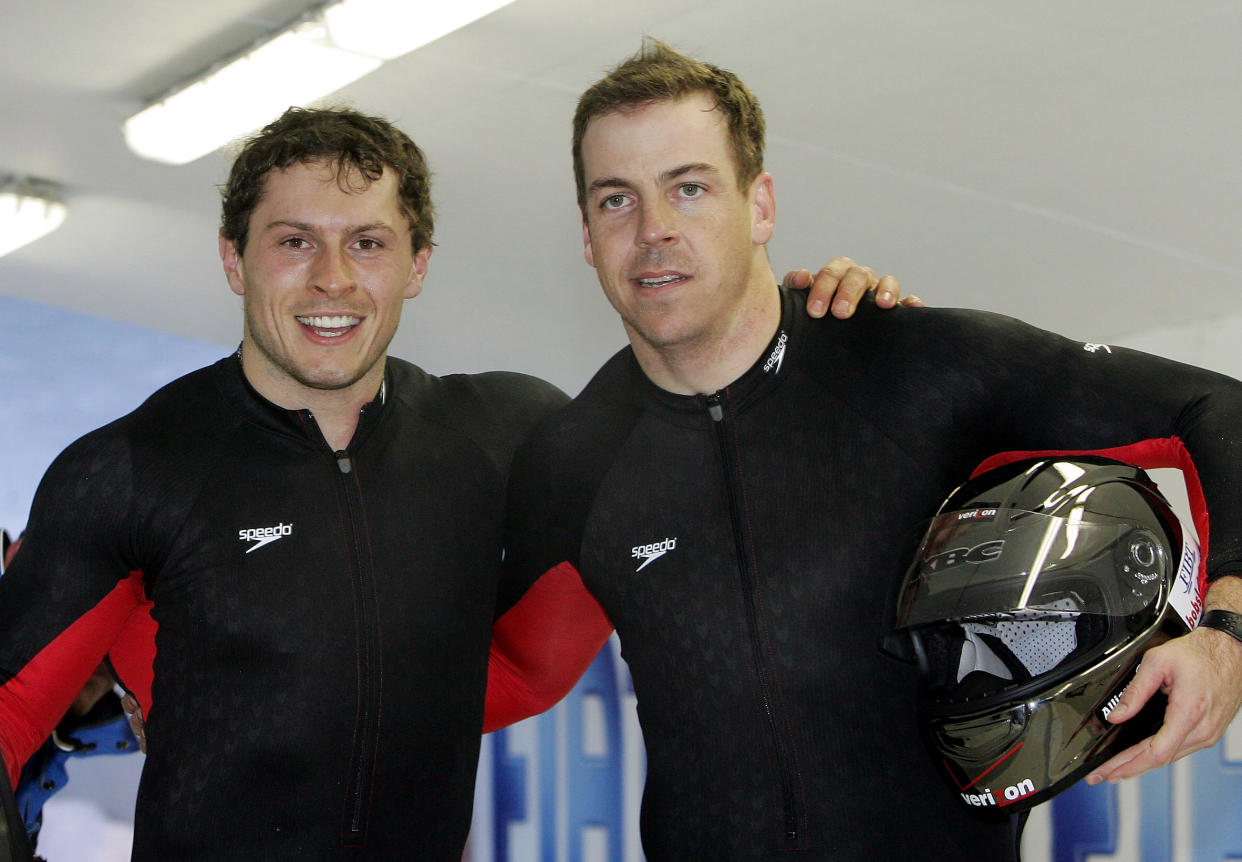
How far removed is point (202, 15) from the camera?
13.1ft

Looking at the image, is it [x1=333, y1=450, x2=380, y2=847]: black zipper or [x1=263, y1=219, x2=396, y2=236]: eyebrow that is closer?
[x1=333, y1=450, x2=380, y2=847]: black zipper

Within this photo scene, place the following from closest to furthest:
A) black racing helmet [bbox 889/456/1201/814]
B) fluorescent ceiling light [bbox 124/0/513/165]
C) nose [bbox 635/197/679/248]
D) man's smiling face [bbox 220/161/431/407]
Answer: black racing helmet [bbox 889/456/1201/814] < nose [bbox 635/197/679/248] < man's smiling face [bbox 220/161/431/407] < fluorescent ceiling light [bbox 124/0/513/165]

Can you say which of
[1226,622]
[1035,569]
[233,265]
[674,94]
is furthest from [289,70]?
[1226,622]

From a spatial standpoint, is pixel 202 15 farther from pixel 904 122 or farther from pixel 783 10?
pixel 904 122

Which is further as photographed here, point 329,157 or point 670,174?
point 329,157

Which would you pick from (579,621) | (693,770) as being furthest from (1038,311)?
(693,770)

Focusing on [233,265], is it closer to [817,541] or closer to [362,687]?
[362,687]

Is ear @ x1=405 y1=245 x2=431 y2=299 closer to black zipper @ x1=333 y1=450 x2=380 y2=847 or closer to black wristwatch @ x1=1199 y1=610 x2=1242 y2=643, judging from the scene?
black zipper @ x1=333 y1=450 x2=380 y2=847

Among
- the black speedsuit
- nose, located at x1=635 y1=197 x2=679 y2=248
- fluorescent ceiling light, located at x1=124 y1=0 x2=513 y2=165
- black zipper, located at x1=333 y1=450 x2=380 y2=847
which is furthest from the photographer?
fluorescent ceiling light, located at x1=124 y1=0 x2=513 y2=165

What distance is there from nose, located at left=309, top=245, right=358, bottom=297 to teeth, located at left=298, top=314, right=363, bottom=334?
0.05 meters

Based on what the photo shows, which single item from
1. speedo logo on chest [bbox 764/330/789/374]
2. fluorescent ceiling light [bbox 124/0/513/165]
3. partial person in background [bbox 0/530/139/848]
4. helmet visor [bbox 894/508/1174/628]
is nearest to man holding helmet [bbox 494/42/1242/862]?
speedo logo on chest [bbox 764/330/789/374]

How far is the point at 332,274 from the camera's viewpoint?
243 centimetres

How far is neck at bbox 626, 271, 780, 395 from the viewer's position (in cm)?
230

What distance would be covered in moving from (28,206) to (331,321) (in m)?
3.46
